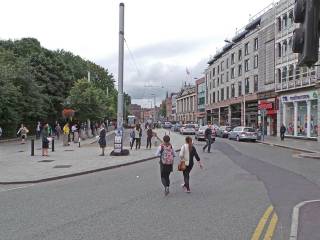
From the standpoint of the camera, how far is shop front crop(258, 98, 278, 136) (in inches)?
1925

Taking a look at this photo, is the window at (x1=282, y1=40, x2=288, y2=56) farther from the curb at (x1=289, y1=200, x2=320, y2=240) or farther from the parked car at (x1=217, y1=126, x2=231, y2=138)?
the curb at (x1=289, y1=200, x2=320, y2=240)

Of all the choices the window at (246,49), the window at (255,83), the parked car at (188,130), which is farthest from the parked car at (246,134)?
the window at (246,49)

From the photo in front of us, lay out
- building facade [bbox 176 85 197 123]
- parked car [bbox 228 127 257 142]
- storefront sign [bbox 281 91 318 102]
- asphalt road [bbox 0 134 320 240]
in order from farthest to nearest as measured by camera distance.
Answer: building facade [bbox 176 85 197 123], parked car [bbox 228 127 257 142], storefront sign [bbox 281 91 318 102], asphalt road [bbox 0 134 320 240]

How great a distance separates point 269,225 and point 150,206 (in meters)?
2.77

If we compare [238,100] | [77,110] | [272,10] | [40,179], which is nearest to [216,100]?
[238,100]

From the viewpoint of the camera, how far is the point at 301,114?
42.2 m

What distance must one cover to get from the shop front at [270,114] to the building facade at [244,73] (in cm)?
158

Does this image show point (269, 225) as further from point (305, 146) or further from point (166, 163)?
point (305, 146)

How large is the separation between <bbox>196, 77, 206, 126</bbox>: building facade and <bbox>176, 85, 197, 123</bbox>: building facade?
582 cm

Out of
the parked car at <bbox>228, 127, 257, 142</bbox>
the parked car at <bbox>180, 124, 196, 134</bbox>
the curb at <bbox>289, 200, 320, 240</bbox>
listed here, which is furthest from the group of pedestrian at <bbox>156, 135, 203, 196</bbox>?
the parked car at <bbox>180, 124, 196, 134</bbox>

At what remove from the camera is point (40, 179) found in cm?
1382

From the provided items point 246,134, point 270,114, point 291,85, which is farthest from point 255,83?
point 246,134

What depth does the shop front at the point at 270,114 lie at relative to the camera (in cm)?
4890

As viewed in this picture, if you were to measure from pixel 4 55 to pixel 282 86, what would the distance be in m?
29.4
